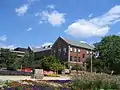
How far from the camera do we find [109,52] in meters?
80.9

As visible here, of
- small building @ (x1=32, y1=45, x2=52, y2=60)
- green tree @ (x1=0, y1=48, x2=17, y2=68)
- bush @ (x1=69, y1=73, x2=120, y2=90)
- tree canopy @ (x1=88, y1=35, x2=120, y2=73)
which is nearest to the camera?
bush @ (x1=69, y1=73, x2=120, y2=90)

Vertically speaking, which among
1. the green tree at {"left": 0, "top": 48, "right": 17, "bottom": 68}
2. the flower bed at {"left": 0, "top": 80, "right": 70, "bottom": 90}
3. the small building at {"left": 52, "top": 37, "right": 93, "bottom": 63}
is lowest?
the flower bed at {"left": 0, "top": 80, "right": 70, "bottom": 90}

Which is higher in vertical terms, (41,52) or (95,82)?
(41,52)

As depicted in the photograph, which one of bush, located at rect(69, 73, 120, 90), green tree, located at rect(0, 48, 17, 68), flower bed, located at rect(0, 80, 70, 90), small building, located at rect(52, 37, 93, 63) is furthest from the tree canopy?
flower bed, located at rect(0, 80, 70, 90)

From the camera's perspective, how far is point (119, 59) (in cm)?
7656

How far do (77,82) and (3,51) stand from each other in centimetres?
6607

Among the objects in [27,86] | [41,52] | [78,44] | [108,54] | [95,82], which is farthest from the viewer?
[41,52]

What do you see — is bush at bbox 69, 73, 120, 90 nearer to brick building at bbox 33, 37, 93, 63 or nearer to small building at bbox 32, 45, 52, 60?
brick building at bbox 33, 37, 93, 63

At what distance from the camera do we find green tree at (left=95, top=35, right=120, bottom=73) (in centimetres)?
7675

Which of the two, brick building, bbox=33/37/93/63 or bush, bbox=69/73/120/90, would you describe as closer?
bush, bbox=69/73/120/90

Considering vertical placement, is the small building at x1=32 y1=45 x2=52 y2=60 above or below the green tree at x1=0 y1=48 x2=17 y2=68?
above

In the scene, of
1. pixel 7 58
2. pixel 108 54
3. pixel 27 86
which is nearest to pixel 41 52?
pixel 7 58

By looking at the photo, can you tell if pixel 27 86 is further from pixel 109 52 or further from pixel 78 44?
pixel 78 44

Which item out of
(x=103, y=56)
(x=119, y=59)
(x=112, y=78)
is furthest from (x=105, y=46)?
(x=112, y=78)
